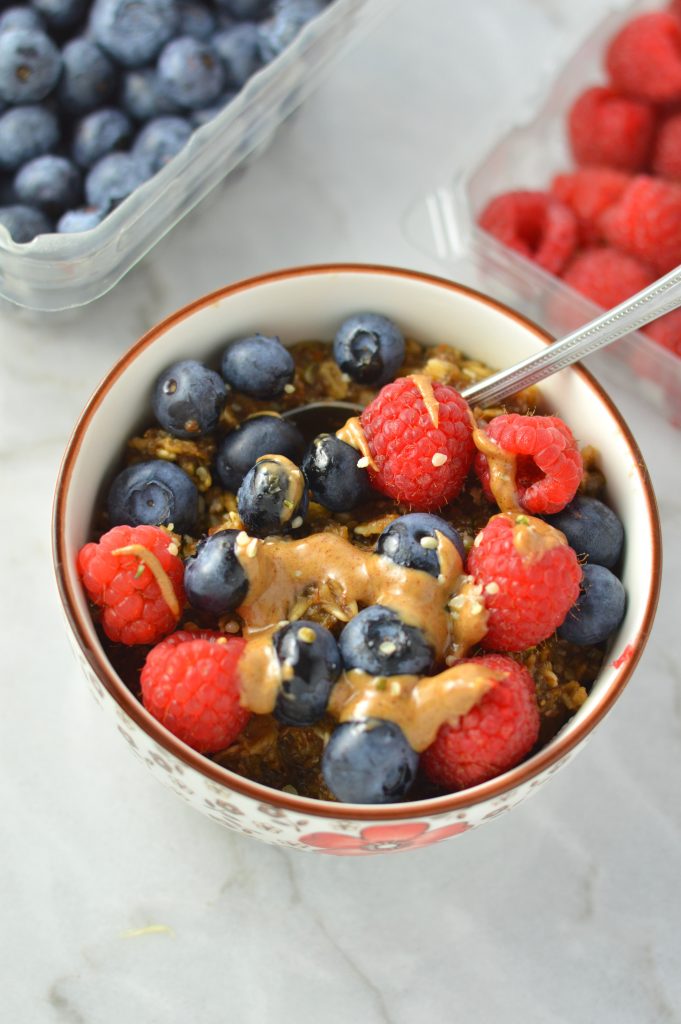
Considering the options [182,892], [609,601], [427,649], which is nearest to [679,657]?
[609,601]

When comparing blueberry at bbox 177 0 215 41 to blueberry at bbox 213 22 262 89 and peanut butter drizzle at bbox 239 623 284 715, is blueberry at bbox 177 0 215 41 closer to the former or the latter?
blueberry at bbox 213 22 262 89

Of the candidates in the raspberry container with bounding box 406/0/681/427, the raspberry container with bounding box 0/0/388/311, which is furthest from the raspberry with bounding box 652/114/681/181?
the raspberry container with bounding box 0/0/388/311

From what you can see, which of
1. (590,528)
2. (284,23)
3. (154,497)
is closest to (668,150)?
(284,23)

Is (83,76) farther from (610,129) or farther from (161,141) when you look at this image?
(610,129)

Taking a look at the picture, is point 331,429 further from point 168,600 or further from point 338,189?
point 338,189

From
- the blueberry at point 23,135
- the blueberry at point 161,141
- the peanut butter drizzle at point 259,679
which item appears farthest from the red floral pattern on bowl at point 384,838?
the blueberry at point 23,135
